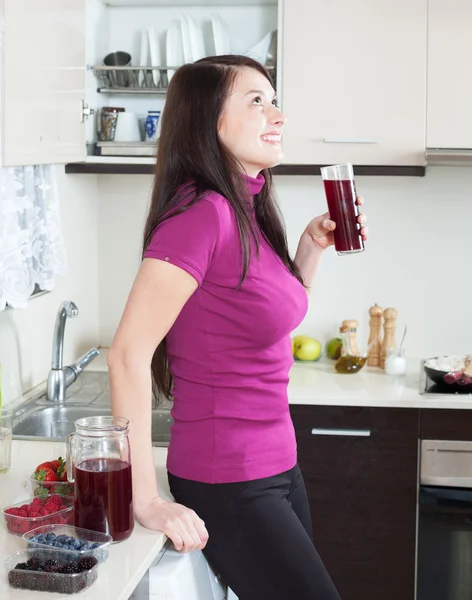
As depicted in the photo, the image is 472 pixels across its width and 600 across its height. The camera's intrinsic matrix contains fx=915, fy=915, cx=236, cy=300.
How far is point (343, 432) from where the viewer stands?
2.76m

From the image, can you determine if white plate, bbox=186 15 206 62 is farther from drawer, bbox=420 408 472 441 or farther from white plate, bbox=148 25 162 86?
drawer, bbox=420 408 472 441

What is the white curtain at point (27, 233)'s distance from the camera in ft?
7.51

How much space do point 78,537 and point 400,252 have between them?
2.10m

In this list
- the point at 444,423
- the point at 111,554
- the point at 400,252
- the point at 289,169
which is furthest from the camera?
the point at 400,252

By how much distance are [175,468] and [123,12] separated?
6.68 ft

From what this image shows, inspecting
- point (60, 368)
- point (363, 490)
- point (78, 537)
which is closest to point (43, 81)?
point (60, 368)

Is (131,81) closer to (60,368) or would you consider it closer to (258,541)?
(60,368)

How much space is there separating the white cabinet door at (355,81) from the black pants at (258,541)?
1.46 metres

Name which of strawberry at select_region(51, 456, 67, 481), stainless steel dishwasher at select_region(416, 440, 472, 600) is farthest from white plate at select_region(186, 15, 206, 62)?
strawberry at select_region(51, 456, 67, 481)

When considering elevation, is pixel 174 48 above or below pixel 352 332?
above

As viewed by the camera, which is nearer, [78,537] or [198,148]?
[78,537]

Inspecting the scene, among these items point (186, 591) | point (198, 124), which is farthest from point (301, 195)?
point (186, 591)

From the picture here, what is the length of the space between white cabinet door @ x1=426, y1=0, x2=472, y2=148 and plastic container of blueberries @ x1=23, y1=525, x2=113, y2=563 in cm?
184

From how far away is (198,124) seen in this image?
1.68 metres
